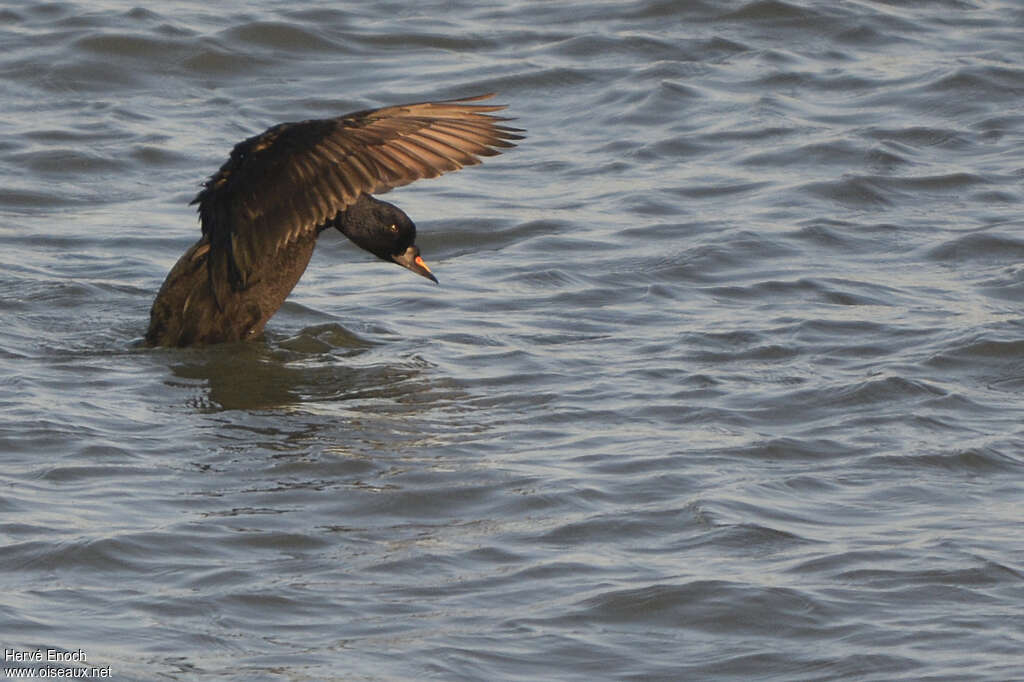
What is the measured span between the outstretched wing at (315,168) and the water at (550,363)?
541 millimetres

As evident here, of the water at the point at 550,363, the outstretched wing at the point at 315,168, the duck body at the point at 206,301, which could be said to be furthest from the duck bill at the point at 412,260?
the outstretched wing at the point at 315,168

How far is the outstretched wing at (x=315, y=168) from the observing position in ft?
23.5

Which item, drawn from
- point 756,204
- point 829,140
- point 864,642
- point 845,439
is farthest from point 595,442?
point 829,140

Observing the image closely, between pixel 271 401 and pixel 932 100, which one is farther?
pixel 932 100

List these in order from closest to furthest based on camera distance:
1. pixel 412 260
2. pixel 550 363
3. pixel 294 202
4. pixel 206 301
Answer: pixel 294 202, pixel 550 363, pixel 206 301, pixel 412 260

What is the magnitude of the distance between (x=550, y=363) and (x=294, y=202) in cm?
114

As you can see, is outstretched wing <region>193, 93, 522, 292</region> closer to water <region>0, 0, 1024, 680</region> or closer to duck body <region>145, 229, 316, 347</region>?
duck body <region>145, 229, 316, 347</region>

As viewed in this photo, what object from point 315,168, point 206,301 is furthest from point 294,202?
point 206,301

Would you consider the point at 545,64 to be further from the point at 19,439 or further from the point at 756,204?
the point at 19,439

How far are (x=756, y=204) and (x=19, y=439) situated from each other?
450cm

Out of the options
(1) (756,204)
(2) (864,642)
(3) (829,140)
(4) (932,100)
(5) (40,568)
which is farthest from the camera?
(4) (932,100)

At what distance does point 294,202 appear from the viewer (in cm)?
719

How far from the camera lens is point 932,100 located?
11.4 meters

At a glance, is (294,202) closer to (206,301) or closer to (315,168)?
(315,168)
